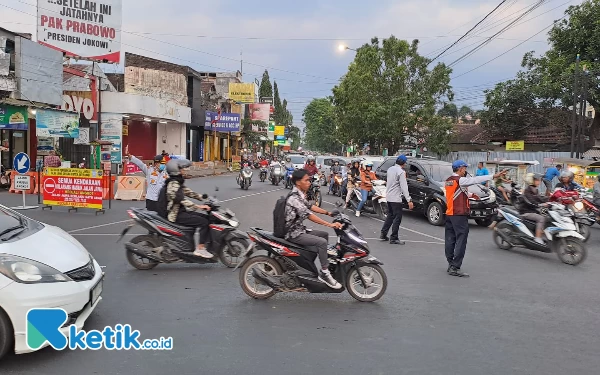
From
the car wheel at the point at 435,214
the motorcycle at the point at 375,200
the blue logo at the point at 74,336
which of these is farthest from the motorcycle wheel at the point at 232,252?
the motorcycle at the point at 375,200

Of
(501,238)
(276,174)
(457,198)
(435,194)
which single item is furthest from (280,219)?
(276,174)

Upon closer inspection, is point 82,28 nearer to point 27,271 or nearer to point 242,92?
point 27,271

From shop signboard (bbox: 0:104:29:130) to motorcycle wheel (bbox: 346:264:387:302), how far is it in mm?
17980

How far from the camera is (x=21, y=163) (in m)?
14.2

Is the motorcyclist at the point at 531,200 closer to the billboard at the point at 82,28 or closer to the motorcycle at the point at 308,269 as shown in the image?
the motorcycle at the point at 308,269

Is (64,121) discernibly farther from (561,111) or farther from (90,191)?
(561,111)

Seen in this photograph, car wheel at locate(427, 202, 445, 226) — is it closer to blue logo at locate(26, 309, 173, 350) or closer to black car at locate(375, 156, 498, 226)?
black car at locate(375, 156, 498, 226)

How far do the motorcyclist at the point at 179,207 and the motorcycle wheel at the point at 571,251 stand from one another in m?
6.33

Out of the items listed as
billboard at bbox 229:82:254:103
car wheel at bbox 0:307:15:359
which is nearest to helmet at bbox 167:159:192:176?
car wheel at bbox 0:307:15:359

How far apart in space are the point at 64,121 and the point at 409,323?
2045 centimetres

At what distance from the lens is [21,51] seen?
20.5m

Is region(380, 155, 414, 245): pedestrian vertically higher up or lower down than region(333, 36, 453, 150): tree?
lower down

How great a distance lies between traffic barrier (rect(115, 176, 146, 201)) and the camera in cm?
1791

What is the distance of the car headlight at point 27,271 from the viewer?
4145mm
